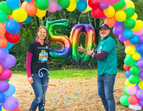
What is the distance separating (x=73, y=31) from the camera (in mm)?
3256

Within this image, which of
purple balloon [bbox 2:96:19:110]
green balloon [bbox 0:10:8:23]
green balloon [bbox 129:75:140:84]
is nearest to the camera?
green balloon [bbox 0:10:8:23]

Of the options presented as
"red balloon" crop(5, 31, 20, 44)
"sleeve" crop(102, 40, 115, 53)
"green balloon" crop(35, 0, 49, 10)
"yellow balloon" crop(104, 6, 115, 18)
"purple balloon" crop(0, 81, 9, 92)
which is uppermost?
"green balloon" crop(35, 0, 49, 10)

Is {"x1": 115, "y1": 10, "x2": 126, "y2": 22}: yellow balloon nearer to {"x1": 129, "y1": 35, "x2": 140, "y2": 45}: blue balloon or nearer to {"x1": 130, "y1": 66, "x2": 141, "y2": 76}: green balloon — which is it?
{"x1": 129, "y1": 35, "x2": 140, "y2": 45}: blue balloon

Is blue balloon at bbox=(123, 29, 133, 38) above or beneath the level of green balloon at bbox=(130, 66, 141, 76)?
above

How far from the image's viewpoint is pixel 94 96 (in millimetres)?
4938

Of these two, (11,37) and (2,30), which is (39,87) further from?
(2,30)

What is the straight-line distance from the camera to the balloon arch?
2.76m

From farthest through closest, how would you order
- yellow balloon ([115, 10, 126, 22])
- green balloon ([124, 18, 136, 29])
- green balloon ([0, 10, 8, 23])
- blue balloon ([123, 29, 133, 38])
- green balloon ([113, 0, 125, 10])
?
1. blue balloon ([123, 29, 133, 38])
2. green balloon ([124, 18, 136, 29])
3. yellow balloon ([115, 10, 126, 22])
4. green balloon ([113, 0, 125, 10])
5. green balloon ([0, 10, 8, 23])

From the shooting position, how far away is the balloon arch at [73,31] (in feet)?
9.04

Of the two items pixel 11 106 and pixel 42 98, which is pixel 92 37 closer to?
pixel 42 98

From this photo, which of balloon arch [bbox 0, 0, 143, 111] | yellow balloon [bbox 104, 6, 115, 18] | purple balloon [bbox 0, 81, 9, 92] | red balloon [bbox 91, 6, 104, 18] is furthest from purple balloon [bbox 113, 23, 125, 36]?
purple balloon [bbox 0, 81, 9, 92]

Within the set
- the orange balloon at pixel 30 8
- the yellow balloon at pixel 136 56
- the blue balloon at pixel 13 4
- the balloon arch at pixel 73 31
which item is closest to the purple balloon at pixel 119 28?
the balloon arch at pixel 73 31

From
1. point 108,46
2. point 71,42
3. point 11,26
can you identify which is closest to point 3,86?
point 11,26

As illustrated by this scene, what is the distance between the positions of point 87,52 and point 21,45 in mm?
10828
